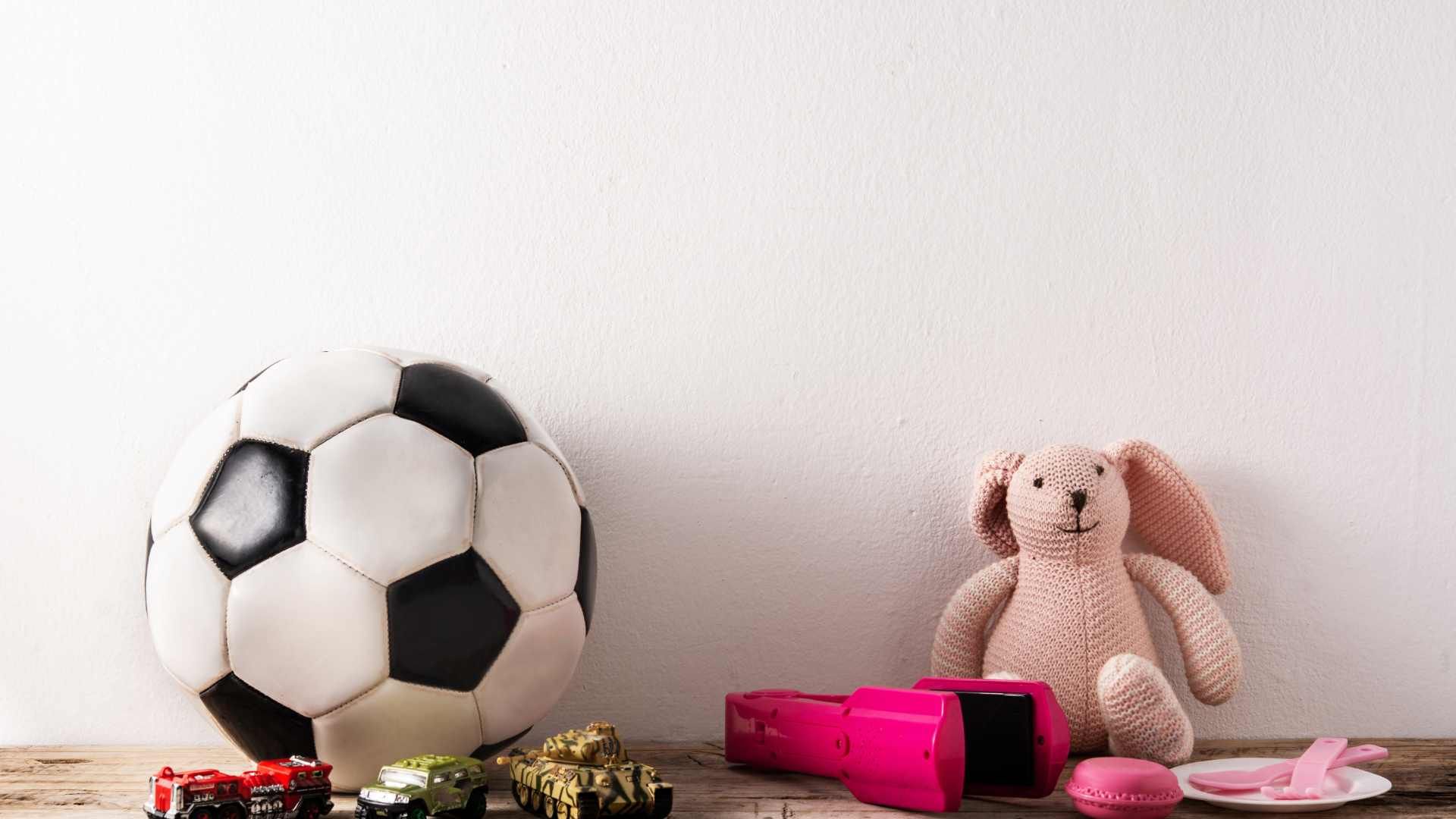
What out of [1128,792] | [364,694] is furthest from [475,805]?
[1128,792]

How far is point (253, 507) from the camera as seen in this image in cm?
85

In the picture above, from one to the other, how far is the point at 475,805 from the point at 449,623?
0.46ft

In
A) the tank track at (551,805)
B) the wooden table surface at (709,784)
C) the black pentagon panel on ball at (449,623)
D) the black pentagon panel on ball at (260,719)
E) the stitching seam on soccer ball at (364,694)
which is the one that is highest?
the black pentagon panel on ball at (449,623)

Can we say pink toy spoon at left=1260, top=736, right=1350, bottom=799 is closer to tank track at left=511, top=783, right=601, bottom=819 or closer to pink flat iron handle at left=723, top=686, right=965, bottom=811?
pink flat iron handle at left=723, top=686, right=965, bottom=811

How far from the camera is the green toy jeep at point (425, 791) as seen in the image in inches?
30.4

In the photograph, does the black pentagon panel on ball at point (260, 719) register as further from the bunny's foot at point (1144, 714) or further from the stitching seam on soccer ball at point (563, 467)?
the bunny's foot at point (1144, 714)

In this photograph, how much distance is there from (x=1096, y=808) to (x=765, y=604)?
17.2 inches

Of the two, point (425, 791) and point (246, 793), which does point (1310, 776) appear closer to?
point (425, 791)

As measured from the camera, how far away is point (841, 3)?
1.21m

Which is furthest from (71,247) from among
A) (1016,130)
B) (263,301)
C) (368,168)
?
(1016,130)

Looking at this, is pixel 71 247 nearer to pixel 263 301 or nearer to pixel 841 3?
pixel 263 301

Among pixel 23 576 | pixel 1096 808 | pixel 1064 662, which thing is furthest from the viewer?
pixel 23 576

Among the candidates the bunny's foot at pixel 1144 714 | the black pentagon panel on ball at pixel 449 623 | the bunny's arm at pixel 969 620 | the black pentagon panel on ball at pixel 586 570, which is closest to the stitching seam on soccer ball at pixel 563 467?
the black pentagon panel on ball at pixel 586 570

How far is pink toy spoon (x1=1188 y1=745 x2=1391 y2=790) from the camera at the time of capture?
917 mm
